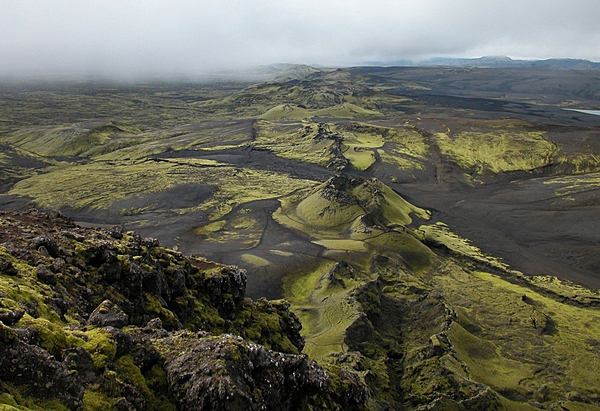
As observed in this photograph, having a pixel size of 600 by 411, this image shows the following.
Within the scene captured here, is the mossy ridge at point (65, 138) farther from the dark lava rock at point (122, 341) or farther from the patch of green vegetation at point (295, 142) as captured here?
the dark lava rock at point (122, 341)

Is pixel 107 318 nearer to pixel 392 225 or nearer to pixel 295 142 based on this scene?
pixel 392 225

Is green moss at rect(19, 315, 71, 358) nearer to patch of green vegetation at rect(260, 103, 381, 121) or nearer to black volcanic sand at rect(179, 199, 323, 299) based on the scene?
black volcanic sand at rect(179, 199, 323, 299)

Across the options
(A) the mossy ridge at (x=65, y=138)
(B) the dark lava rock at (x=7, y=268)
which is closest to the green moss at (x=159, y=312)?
(B) the dark lava rock at (x=7, y=268)

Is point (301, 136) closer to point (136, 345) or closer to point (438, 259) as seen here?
point (438, 259)

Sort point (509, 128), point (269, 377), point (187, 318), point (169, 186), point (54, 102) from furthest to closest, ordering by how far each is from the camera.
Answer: point (54, 102) → point (509, 128) → point (169, 186) → point (187, 318) → point (269, 377)

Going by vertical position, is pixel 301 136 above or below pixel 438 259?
above

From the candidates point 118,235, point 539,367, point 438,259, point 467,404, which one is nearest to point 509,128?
point 438,259

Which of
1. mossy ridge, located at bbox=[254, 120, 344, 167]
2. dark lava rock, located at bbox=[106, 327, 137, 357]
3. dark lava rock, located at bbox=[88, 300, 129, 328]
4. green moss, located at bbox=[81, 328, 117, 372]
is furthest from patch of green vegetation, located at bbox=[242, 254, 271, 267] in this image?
mossy ridge, located at bbox=[254, 120, 344, 167]
